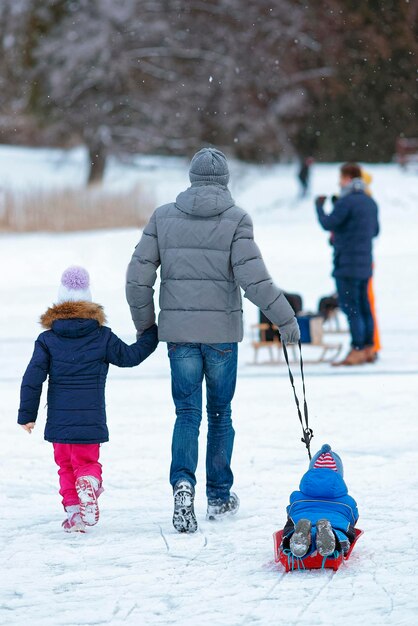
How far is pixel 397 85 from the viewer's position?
3766 cm

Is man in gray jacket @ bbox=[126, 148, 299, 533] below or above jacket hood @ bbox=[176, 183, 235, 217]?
below

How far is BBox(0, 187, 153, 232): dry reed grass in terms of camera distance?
936 inches

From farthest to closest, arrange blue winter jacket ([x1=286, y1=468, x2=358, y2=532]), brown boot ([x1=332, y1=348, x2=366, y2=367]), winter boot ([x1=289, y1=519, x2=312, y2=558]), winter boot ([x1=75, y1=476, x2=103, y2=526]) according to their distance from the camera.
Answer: brown boot ([x1=332, y1=348, x2=366, y2=367]), winter boot ([x1=75, y1=476, x2=103, y2=526]), blue winter jacket ([x1=286, y1=468, x2=358, y2=532]), winter boot ([x1=289, y1=519, x2=312, y2=558])

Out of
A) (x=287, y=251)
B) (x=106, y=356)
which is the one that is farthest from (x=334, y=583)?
(x=287, y=251)

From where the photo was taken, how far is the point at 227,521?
18.7 feet

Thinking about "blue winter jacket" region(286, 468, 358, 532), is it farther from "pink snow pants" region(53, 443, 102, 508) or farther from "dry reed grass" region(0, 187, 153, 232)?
"dry reed grass" region(0, 187, 153, 232)

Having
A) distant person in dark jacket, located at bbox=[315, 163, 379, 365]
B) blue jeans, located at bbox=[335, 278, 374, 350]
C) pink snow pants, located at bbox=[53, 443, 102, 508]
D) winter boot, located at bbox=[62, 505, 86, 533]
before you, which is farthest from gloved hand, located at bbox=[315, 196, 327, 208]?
winter boot, located at bbox=[62, 505, 86, 533]

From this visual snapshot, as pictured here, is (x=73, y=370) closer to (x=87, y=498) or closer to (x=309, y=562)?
(x=87, y=498)

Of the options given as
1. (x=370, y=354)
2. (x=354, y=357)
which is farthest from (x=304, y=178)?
(x=354, y=357)

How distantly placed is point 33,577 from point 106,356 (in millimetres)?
1116

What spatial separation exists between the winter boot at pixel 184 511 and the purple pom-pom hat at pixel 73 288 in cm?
91

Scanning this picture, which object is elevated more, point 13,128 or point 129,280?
point 13,128

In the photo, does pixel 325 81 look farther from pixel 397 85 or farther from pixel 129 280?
pixel 129 280

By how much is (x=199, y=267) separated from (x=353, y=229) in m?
5.23
